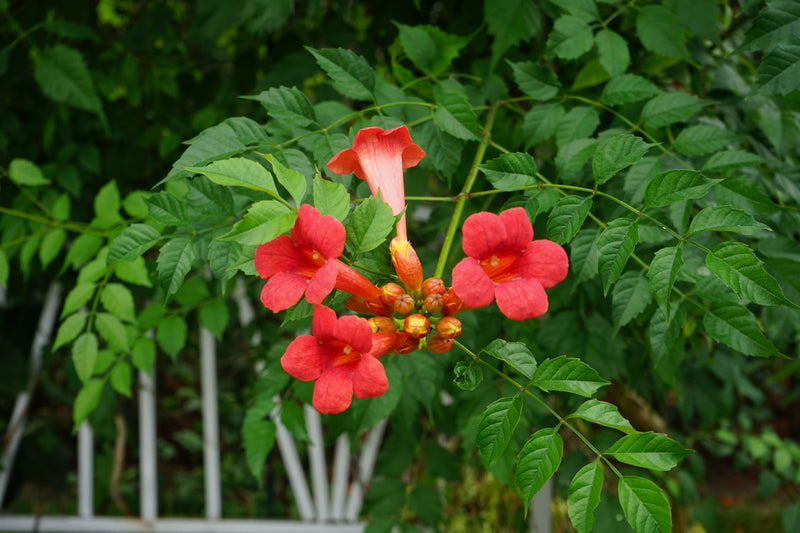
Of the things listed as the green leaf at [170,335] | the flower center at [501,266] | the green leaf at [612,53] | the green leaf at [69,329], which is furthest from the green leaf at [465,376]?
the green leaf at [170,335]

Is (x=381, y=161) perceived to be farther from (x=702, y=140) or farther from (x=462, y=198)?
(x=702, y=140)

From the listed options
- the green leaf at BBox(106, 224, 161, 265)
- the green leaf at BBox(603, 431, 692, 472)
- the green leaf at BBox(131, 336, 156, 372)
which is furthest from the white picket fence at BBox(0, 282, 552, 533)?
the green leaf at BBox(603, 431, 692, 472)

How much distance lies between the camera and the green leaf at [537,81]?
1380 mm

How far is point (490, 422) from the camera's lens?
2.83 ft

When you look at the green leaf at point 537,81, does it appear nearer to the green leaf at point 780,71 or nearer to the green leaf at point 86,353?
the green leaf at point 780,71

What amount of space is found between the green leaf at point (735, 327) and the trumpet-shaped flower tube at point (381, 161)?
0.64 metres

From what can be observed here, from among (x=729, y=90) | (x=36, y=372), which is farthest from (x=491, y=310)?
(x=36, y=372)

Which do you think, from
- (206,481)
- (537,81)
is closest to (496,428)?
(537,81)

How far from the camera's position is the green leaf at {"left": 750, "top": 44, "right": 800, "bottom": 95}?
1.15 m

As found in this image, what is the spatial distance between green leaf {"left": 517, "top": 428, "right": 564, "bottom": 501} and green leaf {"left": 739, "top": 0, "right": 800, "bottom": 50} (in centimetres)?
95

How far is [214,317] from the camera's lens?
1.90 m

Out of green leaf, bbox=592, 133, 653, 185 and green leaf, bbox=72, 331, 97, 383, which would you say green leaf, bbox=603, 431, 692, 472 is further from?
green leaf, bbox=72, 331, 97, 383

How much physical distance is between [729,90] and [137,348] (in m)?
1.95

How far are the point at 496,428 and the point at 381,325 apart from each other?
9.0 inches
